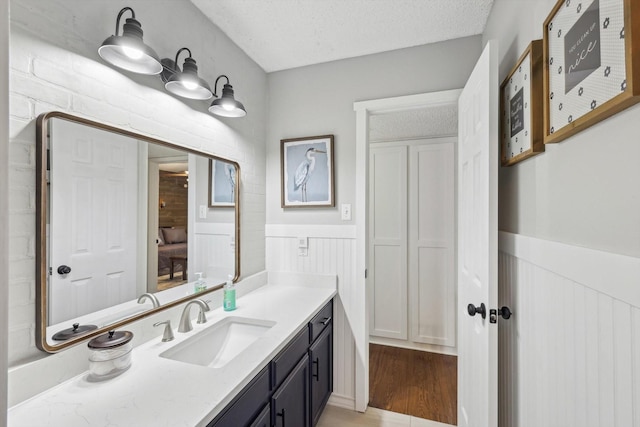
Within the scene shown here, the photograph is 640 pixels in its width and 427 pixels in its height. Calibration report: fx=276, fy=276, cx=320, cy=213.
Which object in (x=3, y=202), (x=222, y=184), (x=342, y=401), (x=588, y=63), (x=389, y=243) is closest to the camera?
(x=3, y=202)

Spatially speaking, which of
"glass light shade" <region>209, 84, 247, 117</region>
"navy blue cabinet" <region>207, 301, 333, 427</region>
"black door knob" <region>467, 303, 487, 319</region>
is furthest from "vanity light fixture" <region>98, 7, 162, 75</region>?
"black door knob" <region>467, 303, 487, 319</region>

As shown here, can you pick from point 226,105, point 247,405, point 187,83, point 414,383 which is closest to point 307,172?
point 226,105

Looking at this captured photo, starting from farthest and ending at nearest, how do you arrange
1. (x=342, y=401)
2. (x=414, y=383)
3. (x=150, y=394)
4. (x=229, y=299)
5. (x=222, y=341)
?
(x=414, y=383), (x=342, y=401), (x=229, y=299), (x=222, y=341), (x=150, y=394)

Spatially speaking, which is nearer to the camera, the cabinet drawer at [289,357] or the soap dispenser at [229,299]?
the cabinet drawer at [289,357]

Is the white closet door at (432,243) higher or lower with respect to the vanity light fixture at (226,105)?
lower

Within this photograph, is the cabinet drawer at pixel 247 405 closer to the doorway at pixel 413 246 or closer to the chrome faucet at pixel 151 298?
the chrome faucet at pixel 151 298

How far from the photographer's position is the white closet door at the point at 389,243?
296cm

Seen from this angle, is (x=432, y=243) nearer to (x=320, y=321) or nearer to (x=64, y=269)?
(x=320, y=321)

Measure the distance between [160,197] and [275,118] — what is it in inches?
47.0

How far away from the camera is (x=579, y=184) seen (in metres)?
0.72

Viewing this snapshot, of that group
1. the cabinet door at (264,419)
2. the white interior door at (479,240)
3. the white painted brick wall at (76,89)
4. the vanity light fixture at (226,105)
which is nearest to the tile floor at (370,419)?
the white interior door at (479,240)

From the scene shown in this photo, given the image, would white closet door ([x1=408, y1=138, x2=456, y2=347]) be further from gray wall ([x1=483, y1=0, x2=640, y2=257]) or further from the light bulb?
the light bulb

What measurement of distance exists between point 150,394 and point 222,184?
3.79ft

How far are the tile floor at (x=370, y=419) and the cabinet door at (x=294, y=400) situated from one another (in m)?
0.47
